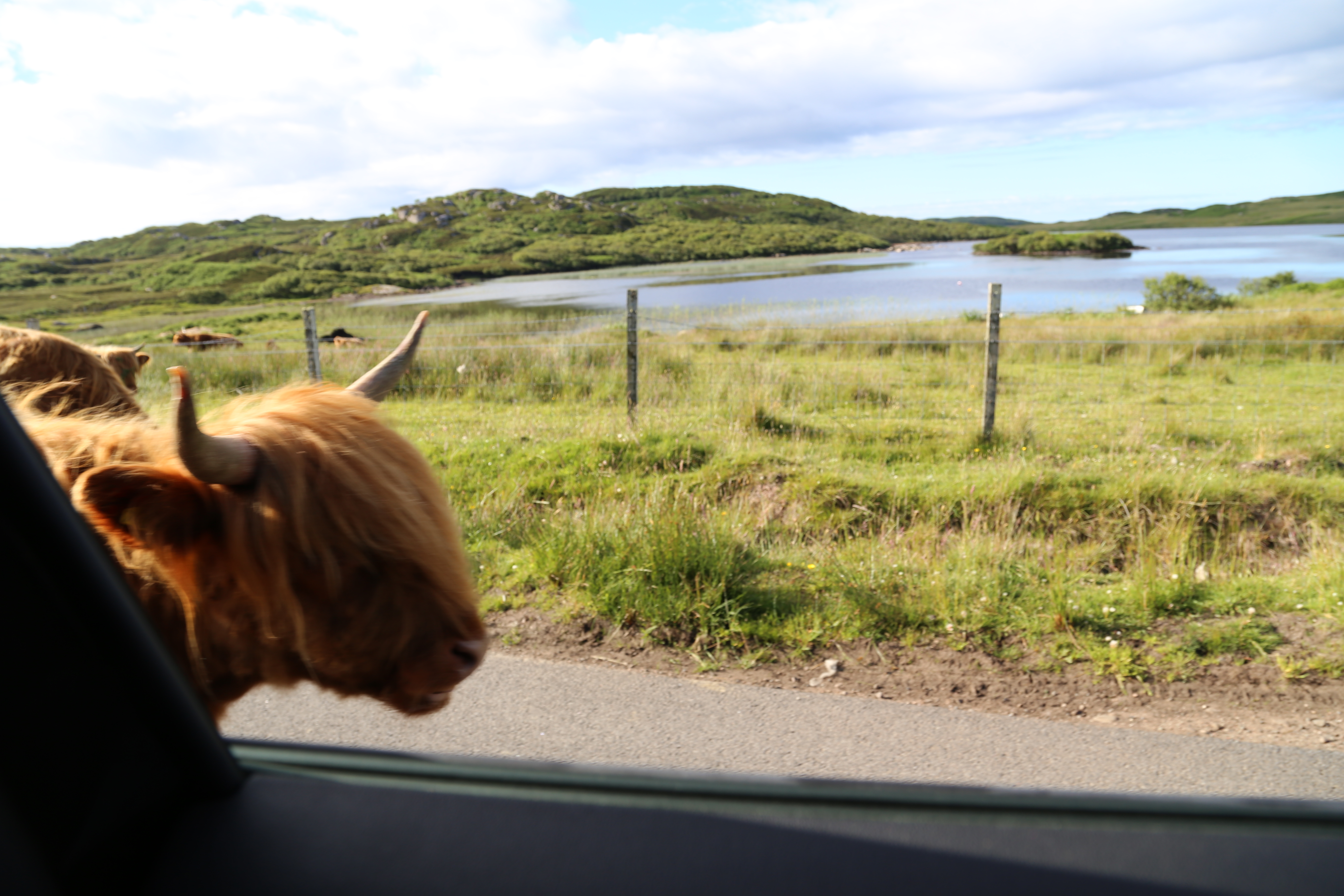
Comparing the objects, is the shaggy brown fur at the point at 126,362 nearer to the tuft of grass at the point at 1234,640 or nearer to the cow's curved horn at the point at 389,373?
the cow's curved horn at the point at 389,373

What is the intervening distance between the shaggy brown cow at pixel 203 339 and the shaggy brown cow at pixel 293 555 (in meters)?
14.1

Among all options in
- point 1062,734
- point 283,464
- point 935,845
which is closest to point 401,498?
point 283,464

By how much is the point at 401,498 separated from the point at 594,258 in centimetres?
9798

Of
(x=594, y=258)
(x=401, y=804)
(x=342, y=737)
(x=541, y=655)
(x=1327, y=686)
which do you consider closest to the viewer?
(x=401, y=804)

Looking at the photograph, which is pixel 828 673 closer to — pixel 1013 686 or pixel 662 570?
pixel 1013 686

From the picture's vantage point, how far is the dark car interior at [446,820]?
851 millimetres

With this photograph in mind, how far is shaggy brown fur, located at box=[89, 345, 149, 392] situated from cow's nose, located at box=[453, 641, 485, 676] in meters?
2.98

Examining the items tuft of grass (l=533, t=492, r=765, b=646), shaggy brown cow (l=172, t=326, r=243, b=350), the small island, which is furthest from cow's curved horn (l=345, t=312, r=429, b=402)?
the small island

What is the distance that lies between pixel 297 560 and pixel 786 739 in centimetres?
229

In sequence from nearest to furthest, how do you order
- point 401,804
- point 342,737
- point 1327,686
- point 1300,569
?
1. point 401,804
2. point 342,737
3. point 1327,686
4. point 1300,569

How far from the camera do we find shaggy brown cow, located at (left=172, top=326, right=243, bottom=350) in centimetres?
1530

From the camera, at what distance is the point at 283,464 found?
5.47 feet

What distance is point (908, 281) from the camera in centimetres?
4912

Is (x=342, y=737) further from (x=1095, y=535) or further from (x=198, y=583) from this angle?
(x=1095, y=535)
